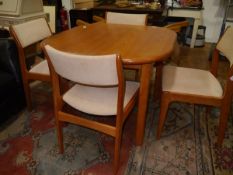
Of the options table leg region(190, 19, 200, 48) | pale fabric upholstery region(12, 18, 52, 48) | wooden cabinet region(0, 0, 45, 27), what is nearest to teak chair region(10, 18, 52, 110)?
pale fabric upholstery region(12, 18, 52, 48)

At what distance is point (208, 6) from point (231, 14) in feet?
1.34

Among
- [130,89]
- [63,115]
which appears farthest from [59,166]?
[130,89]

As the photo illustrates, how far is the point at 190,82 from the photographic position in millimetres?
1473

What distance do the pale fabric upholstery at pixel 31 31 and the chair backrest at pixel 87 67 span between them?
712 millimetres

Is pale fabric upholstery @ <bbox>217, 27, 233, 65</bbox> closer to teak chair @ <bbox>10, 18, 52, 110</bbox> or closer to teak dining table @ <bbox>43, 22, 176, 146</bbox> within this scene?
teak dining table @ <bbox>43, 22, 176, 146</bbox>

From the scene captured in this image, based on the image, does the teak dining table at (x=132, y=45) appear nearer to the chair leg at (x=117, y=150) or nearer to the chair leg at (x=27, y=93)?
the chair leg at (x=117, y=150)

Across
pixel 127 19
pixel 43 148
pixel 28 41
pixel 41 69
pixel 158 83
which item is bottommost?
pixel 43 148

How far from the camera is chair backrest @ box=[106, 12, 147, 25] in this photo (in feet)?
6.79

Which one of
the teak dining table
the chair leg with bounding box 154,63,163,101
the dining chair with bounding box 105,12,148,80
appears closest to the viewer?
the teak dining table

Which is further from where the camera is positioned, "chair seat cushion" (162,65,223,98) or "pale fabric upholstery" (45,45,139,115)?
"chair seat cushion" (162,65,223,98)

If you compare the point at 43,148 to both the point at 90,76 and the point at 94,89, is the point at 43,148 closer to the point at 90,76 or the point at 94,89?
the point at 94,89

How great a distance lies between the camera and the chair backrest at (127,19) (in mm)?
2068

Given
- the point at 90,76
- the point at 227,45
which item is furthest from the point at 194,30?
the point at 90,76

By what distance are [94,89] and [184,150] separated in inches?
30.6
